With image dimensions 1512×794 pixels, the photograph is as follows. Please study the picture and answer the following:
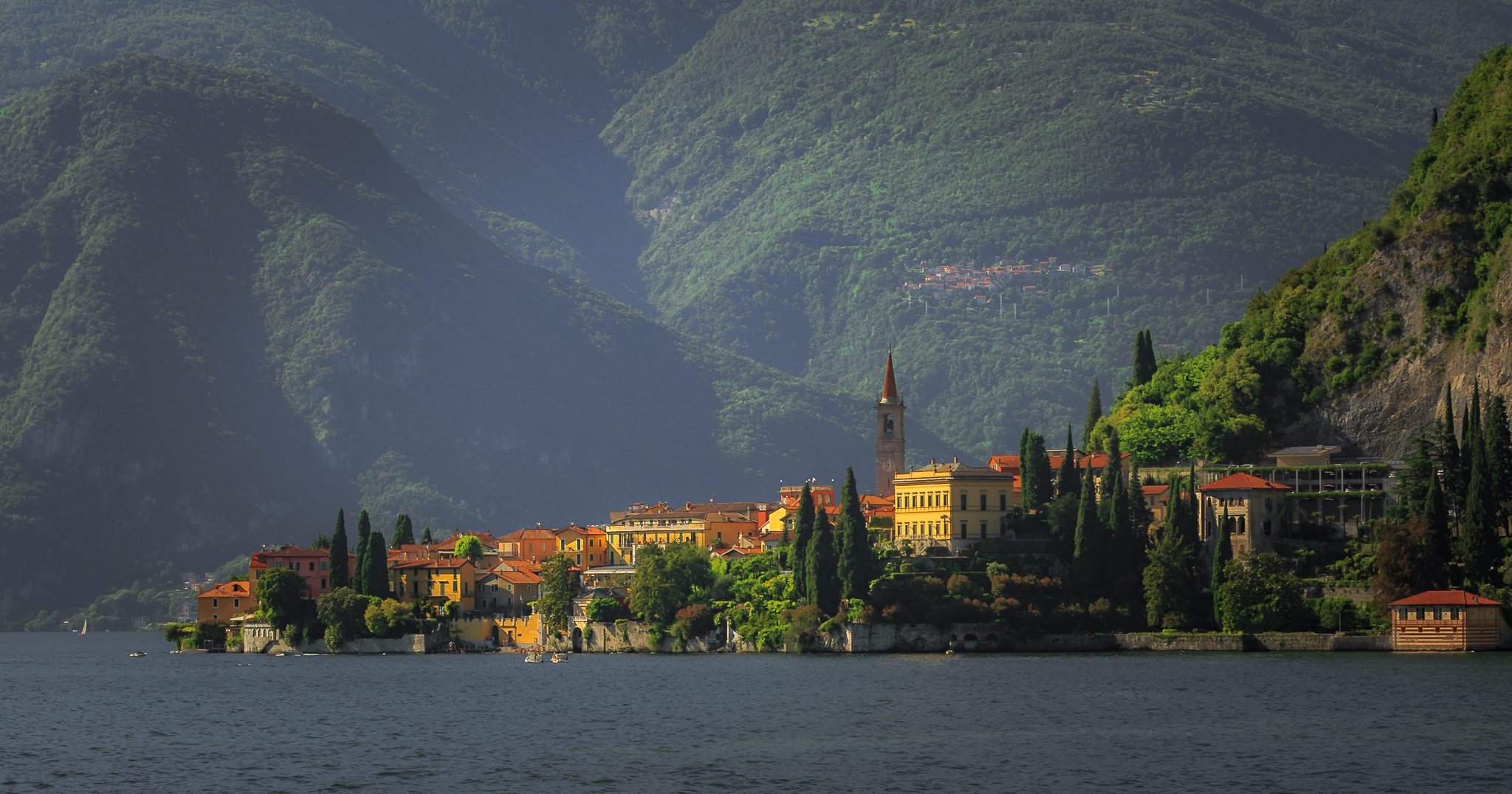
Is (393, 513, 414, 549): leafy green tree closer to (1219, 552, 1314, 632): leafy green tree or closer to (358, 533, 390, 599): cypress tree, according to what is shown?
(358, 533, 390, 599): cypress tree

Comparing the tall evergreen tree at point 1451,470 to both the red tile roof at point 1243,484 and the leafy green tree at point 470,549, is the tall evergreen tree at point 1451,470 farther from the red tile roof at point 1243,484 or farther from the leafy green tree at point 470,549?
the leafy green tree at point 470,549

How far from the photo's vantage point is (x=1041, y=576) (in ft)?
440

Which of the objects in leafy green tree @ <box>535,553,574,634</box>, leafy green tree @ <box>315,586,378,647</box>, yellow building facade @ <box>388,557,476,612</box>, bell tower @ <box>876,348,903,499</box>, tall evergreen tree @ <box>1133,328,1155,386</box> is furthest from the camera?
bell tower @ <box>876,348,903,499</box>

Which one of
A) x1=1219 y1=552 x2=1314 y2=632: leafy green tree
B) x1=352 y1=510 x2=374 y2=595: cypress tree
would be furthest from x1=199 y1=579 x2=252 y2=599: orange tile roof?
x1=1219 y1=552 x2=1314 y2=632: leafy green tree

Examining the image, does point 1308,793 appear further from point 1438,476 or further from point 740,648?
point 740,648

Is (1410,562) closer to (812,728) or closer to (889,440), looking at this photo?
(812,728)

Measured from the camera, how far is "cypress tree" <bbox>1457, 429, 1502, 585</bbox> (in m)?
119

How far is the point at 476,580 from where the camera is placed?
545 feet

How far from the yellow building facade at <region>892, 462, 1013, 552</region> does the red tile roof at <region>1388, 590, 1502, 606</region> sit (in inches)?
1142

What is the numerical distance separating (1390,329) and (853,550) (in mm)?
36442

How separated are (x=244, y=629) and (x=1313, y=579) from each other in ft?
233

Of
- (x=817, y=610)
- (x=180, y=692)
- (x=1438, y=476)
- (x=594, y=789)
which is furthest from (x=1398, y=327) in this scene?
(x=594, y=789)

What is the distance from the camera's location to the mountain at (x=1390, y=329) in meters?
143

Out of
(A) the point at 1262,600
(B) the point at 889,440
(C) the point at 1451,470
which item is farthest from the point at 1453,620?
(B) the point at 889,440
